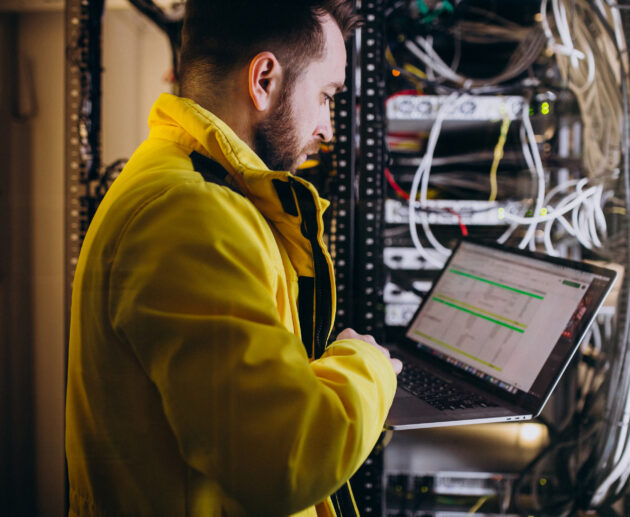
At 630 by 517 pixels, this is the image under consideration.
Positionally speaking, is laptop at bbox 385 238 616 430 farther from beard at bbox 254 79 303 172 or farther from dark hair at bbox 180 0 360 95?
dark hair at bbox 180 0 360 95

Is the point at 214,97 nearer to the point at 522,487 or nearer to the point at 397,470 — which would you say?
the point at 397,470

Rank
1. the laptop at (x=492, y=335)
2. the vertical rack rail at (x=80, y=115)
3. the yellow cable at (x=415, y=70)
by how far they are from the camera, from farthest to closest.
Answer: the yellow cable at (x=415, y=70), the vertical rack rail at (x=80, y=115), the laptop at (x=492, y=335)

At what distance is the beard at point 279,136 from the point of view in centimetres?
67

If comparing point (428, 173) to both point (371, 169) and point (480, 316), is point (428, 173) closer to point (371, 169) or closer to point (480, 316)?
point (371, 169)

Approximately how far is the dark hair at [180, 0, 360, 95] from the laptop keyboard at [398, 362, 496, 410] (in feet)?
2.20

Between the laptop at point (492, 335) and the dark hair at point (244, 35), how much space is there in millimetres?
641

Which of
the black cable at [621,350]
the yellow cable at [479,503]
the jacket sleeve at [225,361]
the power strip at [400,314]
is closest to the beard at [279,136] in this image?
the jacket sleeve at [225,361]

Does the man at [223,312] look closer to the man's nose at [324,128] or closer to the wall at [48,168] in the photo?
the man's nose at [324,128]

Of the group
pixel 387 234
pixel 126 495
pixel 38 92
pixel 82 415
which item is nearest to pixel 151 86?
pixel 38 92

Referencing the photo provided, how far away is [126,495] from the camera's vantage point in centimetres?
55

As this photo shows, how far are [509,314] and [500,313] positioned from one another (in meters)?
0.02

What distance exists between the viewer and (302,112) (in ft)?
2.27

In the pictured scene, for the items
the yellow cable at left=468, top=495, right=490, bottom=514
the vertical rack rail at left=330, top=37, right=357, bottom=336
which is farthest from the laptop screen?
the yellow cable at left=468, top=495, right=490, bottom=514

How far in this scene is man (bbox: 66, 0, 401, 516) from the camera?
0.45 meters
